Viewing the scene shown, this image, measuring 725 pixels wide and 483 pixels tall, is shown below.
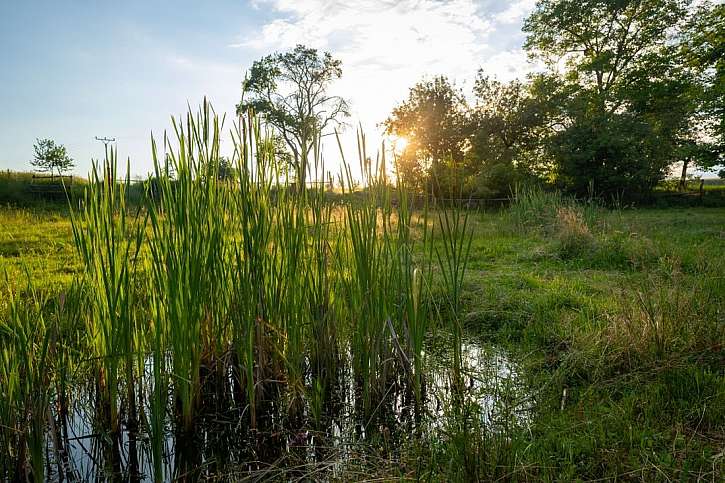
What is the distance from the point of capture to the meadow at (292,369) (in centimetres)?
129

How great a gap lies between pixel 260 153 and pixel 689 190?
22.2 m

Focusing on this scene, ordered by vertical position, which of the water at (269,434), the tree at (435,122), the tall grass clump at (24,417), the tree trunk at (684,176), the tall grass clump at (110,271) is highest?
the tree at (435,122)

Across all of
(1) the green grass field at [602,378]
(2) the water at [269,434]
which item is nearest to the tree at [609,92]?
(1) the green grass field at [602,378]

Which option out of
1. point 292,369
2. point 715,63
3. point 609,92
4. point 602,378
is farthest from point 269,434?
point 609,92

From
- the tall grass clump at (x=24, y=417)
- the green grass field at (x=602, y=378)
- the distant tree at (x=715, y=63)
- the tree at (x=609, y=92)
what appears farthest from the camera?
the tree at (x=609, y=92)

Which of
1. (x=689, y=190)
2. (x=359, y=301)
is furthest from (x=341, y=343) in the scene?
(x=689, y=190)

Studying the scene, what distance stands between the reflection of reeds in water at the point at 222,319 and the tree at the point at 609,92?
17.2 metres

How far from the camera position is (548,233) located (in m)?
7.45

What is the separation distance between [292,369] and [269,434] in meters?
0.24

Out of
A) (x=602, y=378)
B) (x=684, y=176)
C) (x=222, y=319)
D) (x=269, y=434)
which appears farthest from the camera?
(x=684, y=176)

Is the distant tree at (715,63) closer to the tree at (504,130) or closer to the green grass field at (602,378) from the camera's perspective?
the tree at (504,130)

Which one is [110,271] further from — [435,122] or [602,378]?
[435,122]

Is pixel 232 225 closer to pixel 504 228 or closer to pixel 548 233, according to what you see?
pixel 548 233

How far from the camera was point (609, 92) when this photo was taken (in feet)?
61.9
